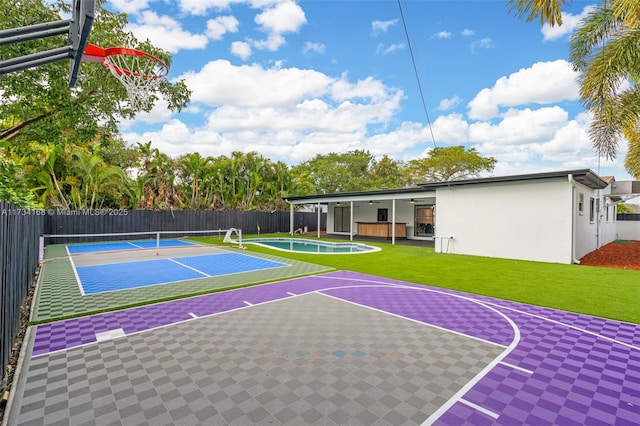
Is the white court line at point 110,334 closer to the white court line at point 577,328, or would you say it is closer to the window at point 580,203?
the white court line at point 577,328

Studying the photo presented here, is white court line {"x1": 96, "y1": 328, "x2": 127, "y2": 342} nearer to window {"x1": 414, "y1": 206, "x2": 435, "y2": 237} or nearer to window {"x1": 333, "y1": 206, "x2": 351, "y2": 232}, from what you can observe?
window {"x1": 414, "y1": 206, "x2": 435, "y2": 237}

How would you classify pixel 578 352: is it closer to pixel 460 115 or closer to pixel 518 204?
pixel 518 204

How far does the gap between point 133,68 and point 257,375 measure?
7.99 m

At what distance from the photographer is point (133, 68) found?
25.7ft

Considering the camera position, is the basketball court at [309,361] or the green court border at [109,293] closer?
the basketball court at [309,361]

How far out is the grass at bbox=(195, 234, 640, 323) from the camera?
20.1 feet

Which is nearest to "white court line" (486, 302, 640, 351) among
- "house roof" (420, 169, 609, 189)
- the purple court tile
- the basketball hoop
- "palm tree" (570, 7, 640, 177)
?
the purple court tile

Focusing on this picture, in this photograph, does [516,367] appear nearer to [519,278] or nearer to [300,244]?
[519,278]

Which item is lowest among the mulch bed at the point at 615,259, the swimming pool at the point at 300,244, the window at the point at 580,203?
the swimming pool at the point at 300,244

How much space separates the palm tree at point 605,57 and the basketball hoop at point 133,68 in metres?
8.48

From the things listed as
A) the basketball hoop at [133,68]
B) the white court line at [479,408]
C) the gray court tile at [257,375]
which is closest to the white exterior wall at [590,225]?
the gray court tile at [257,375]

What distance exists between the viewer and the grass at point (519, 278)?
20.1ft

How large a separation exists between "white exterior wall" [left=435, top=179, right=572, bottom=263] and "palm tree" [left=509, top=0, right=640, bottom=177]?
Answer: 254cm

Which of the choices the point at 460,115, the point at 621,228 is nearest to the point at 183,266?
the point at 460,115
